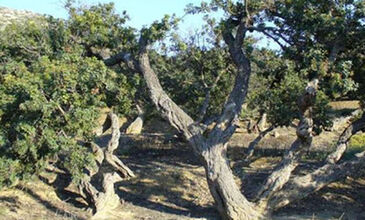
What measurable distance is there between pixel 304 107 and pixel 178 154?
7153 mm

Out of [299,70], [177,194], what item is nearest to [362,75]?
[299,70]

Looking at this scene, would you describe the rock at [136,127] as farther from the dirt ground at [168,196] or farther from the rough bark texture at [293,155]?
the rough bark texture at [293,155]

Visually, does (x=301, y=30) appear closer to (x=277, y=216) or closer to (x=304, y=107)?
(x=304, y=107)

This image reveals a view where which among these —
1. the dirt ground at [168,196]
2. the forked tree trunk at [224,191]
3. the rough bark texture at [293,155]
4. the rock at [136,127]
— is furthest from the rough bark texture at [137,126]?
the rough bark texture at [293,155]

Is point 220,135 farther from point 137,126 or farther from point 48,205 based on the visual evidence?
point 137,126

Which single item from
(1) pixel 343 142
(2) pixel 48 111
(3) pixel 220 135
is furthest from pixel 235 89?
(2) pixel 48 111

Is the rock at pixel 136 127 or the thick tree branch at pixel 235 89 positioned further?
the rock at pixel 136 127

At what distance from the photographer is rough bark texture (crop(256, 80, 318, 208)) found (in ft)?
31.6

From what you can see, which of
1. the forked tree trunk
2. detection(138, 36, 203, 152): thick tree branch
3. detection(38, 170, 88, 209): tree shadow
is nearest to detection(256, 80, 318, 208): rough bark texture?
the forked tree trunk

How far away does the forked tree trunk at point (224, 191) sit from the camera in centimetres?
948

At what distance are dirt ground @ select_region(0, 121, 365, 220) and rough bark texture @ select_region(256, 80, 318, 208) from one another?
619 millimetres

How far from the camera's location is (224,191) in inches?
376

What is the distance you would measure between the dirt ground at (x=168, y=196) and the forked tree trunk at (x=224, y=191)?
0.68 m

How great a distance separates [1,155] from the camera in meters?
8.77
